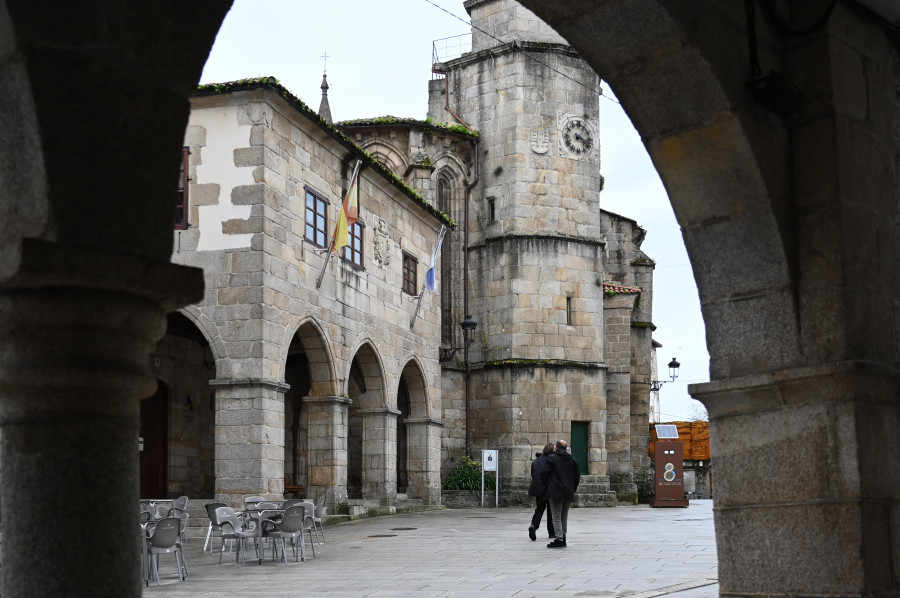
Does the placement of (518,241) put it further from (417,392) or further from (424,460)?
(424,460)

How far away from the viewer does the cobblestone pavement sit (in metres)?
8.87

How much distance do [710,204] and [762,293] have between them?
0.46m

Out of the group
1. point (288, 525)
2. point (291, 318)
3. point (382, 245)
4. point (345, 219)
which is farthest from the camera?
point (382, 245)

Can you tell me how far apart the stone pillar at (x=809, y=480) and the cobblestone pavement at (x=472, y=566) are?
303 centimetres

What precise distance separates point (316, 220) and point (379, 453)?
4.95m

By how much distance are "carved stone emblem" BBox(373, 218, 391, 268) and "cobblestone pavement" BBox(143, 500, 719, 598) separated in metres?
5.24

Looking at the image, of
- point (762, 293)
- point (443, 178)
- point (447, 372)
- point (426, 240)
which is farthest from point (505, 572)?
point (443, 178)

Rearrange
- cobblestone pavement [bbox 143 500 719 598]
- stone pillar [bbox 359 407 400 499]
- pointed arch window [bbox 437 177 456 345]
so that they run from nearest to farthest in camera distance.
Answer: cobblestone pavement [bbox 143 500 719 598] < stone pillar [bbox 359 407 400 499] < pointed arch window [bbox 437 177 456 345]

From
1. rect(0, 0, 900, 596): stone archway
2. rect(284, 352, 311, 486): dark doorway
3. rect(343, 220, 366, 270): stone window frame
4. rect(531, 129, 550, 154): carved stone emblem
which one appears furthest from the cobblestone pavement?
rect(531, 129, 550, 154): carved stone emblem

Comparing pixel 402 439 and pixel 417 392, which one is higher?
pixel 417 392

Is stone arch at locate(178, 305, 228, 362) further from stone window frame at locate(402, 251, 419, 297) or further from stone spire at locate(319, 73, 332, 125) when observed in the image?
stone spire at locate(319, 73, 332, 125)

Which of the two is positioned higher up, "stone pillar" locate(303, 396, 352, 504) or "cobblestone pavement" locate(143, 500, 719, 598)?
"stone pillar" locate(303, 396, 352, 504)

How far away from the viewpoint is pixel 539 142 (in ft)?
89.6

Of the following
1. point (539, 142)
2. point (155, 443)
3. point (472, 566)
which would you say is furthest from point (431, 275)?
point (472, 566)
